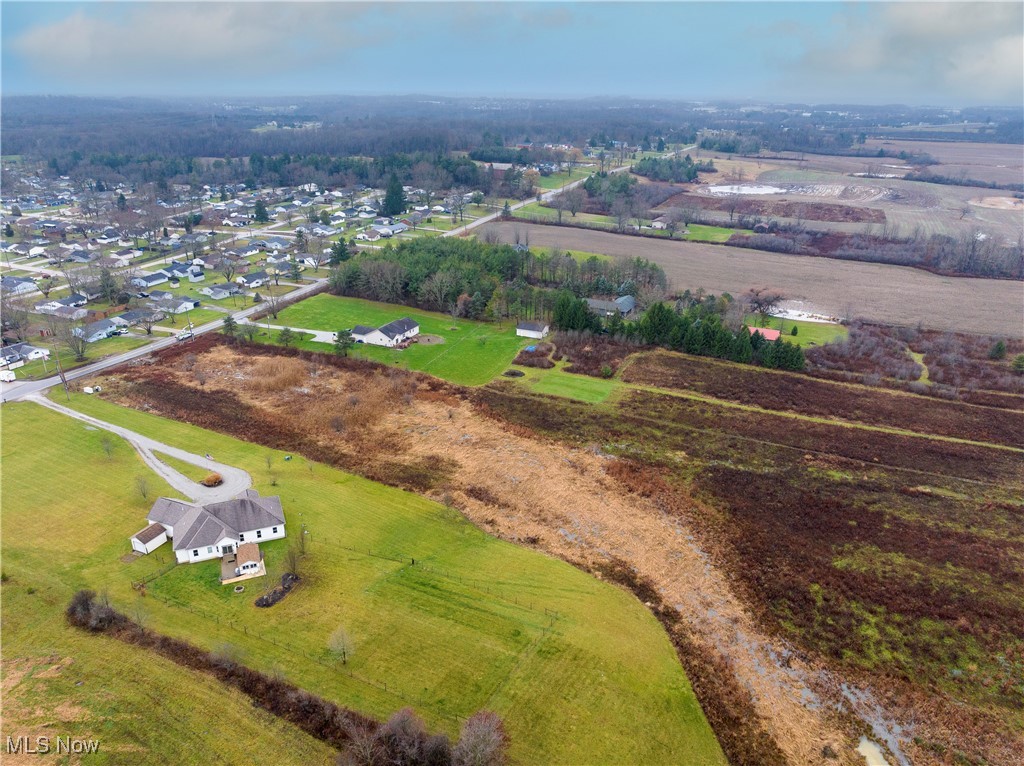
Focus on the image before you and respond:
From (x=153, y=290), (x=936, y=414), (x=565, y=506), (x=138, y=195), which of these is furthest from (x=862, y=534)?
(x=138, y=195)

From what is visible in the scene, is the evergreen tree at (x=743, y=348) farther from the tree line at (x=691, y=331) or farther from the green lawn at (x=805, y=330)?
the green lawn at (x=805, y=330)

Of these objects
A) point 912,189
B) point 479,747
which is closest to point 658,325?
point 479,747

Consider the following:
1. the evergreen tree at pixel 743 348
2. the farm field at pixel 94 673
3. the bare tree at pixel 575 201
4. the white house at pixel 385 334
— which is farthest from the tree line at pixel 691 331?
the bare tree at pixel 575 201

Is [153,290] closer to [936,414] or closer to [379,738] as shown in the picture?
[379,738]

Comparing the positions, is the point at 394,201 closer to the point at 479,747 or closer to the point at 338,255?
the point at 338,255

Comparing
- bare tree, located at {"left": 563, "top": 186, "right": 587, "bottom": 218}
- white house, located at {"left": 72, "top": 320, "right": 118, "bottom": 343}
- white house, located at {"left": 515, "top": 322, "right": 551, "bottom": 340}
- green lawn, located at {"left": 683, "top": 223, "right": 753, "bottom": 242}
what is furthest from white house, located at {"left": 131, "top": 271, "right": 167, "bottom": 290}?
green lawn, located at {"left": 683, "top": 223, "right": 753, "bottom": 242}

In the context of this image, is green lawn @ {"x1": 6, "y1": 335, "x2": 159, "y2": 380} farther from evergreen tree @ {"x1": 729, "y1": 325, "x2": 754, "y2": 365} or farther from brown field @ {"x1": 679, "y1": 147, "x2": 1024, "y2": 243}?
brown field @ {"x1": 679, "y1": 147, "x2": 1024, "y2": 243}
